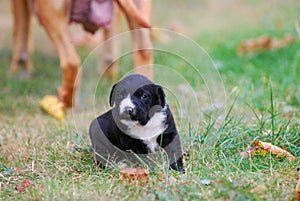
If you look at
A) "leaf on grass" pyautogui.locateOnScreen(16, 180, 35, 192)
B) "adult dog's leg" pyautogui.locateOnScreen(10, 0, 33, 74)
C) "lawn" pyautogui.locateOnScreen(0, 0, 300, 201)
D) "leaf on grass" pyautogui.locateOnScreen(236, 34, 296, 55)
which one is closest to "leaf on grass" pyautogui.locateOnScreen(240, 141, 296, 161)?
"lawn" pyautogui.locateOnScreen(0, 0, 300, 201)

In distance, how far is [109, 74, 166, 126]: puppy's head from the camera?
2.58 metres

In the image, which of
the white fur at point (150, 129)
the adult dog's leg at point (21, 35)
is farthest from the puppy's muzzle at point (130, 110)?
the adult dog's leg at point (21, 35)

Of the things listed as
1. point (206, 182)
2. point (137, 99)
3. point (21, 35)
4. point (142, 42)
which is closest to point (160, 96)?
point (137, 99)

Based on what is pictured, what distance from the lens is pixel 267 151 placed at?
2916mm

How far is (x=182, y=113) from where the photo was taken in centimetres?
356

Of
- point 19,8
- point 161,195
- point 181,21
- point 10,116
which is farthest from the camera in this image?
point 181,21

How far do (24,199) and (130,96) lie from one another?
24.7 inches

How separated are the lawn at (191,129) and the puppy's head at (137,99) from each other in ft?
0.87

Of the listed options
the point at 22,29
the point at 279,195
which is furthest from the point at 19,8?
the point at 279,195

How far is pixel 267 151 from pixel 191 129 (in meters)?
0.42

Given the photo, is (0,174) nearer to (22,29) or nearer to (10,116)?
(10,116)

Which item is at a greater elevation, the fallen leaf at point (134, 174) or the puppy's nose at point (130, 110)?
the puppy's nose at point (130, 110)

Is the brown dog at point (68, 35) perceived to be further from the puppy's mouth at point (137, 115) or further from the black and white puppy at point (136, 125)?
the puppy's mouth at point (137, 115)

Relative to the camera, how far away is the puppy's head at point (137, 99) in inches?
102
